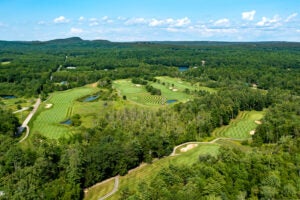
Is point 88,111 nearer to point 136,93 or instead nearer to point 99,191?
point 136,93

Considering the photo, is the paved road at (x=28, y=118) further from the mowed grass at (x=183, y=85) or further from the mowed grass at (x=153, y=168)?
the mowed grass at (x=183, y=85)

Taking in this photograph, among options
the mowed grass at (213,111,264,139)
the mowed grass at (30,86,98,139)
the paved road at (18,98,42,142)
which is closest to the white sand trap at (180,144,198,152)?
the mowed grass at (213,111,264,139)

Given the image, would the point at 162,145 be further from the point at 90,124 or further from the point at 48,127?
the point at 48,127

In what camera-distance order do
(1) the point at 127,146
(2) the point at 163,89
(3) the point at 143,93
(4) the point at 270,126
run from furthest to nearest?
1. (2) the point at 163,89
2. (3) the point at 143,93
3. (4) the point at 270,126
4. (1) the point at 127,146

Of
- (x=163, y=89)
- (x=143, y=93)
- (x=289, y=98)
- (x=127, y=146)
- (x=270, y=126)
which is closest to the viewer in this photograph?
(x=127, y=146)

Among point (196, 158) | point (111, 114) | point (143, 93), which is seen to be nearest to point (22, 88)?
point (143, 93)

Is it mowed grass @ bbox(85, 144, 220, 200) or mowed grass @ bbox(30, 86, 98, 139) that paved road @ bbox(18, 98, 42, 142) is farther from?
mowed grass @ bbox(85, 144, 220, 200)

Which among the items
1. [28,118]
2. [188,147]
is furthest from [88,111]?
[188,147]

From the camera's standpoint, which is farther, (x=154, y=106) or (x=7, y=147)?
(x=154, y=106)
